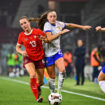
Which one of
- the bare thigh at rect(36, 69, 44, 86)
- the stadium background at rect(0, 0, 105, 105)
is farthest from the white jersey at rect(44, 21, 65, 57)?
the stadium background at rect(0, 0, 105, 105)

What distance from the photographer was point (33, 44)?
1023 centimetres

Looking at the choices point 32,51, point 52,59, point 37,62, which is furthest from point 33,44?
point 52,59

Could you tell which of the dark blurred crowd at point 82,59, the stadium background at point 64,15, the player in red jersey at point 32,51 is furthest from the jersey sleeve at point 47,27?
the stadium background at point 64,15

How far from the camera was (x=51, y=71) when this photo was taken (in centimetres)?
1010

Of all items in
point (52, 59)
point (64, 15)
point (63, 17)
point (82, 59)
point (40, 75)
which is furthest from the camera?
point (64, 15)

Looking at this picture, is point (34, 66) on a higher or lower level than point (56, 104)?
higher

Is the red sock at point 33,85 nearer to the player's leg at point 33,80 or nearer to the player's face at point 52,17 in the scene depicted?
the player's leg at point 33,80

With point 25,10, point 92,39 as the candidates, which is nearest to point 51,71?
point 92,39

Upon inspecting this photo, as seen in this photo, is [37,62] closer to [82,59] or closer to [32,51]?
[32,51]

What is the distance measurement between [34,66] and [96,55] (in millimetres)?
10948

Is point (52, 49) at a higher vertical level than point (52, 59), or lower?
higher

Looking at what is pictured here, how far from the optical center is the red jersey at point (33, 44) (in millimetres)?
10227

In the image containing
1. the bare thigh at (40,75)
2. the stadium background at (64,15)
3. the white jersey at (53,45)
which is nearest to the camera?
the white jersey at (53,45)

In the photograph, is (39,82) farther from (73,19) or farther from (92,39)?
(73,19)
